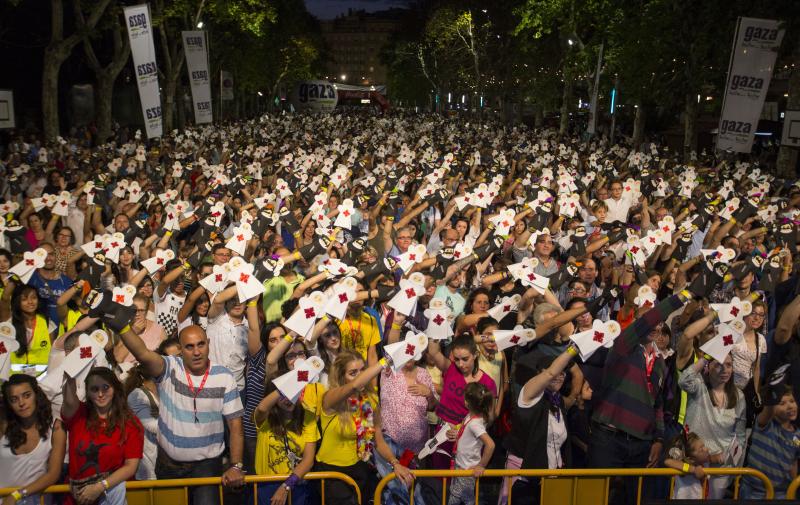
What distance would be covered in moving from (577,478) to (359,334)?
229 cm

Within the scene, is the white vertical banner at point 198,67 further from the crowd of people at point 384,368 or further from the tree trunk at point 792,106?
the tree trunk at point 792,106

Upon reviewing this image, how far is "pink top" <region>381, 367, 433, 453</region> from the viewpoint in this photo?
17.2 feet

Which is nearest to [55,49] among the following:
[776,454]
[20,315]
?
[20,315]

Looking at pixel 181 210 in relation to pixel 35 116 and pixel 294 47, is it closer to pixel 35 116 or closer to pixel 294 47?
pixel 35 116

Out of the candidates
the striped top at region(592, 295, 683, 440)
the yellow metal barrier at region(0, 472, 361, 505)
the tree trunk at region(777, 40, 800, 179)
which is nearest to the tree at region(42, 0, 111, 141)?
the tree trunk at region(777, 40, 800, 179)

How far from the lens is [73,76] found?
36844mm

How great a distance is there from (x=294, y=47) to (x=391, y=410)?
62.1 m

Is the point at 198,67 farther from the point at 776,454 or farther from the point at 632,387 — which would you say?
the point at 776,454

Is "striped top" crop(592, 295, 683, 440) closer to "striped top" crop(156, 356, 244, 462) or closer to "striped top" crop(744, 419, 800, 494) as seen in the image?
"striped top" crop(744, 419, 800, 494)

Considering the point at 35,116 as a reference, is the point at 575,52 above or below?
above

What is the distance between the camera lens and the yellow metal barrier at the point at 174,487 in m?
4.56

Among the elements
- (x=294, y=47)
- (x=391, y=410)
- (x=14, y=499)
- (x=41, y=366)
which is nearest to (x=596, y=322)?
(x=391, y=410)

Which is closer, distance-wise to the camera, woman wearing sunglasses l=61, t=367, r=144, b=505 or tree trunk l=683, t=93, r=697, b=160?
woman wearing sunglasses l=61, t=367, r=144, b=505

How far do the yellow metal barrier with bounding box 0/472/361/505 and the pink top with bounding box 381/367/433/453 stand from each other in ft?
1.89
